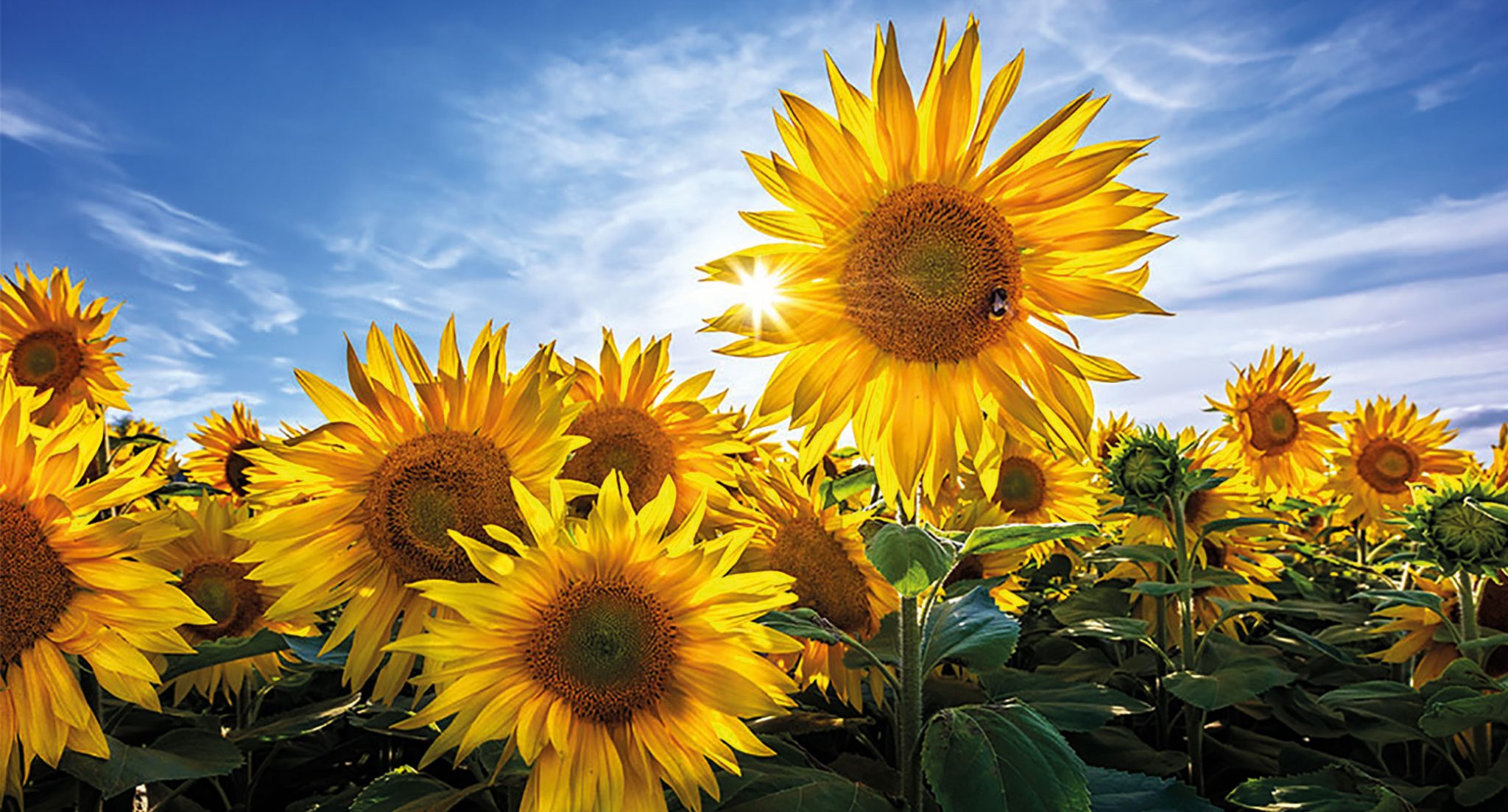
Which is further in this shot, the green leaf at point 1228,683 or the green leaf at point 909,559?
the green leaf at point 1228,683

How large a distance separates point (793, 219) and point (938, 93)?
425 mm

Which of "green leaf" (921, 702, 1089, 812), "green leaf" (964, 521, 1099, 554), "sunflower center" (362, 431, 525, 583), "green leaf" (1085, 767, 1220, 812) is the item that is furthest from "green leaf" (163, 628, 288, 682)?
"green leaf" (1085, 767, 1220, 812)

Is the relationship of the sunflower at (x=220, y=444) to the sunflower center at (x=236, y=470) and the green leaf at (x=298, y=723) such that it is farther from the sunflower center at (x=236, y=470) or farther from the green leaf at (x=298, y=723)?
the green leaf at (x=298, y=723)

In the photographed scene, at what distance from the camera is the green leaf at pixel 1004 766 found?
2.03 meters

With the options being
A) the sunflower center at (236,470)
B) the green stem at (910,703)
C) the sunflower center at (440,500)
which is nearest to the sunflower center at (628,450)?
the sunflower center at (440,500)

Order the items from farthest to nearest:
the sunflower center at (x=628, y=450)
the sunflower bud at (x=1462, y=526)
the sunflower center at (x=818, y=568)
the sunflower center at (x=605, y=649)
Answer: the sunflower bud at (x=1462, y=526) < the sunflower center at (x=818, y=568) < the sunflower center at (x=628, y=450) < the sunflower center at (x=605, y=649)

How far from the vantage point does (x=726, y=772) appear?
90.6 inches

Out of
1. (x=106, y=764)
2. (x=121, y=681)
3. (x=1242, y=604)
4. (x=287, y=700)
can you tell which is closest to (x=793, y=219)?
(x=121, y=681)

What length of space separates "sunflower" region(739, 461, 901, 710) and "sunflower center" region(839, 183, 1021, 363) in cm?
83

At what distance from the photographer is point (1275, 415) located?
6980 millimetres

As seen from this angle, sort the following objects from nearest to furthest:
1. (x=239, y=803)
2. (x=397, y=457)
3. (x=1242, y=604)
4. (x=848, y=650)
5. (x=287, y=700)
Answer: (x=397, y=457) < (x=848, y=650) < (x=239, y=803) < (x=1242, y=604) < (x=287, y=700)

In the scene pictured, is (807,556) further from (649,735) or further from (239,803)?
(239,803)

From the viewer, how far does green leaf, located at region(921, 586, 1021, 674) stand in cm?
249

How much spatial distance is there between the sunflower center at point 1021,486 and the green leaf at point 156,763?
357 cm
